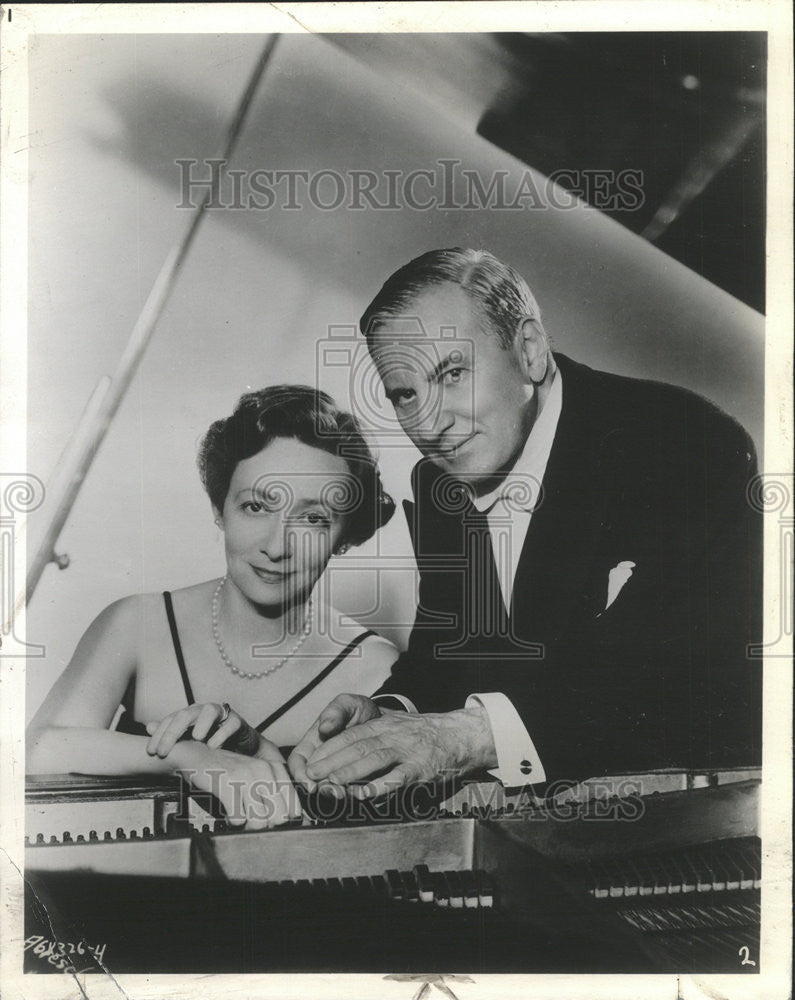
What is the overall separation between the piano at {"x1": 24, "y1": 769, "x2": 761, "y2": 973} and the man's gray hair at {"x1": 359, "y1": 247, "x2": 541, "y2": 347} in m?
1.10

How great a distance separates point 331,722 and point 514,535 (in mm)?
613

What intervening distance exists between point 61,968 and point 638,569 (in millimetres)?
1660

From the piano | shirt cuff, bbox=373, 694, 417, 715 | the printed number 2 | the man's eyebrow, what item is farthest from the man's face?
the printed number 2

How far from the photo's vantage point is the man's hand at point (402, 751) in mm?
2213

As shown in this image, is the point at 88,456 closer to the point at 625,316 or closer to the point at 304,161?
the point at 304,161

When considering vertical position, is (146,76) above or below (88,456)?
above

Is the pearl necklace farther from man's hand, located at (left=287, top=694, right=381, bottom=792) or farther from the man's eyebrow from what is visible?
the man's eyebrow

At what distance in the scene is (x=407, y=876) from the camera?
2.21m

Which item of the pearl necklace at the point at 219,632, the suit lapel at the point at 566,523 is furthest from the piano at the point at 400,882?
the suit lapel at the point at 566,523

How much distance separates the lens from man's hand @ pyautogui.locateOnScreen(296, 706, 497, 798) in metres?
2.21

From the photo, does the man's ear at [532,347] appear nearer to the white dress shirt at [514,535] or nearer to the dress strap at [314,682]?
the white dress shirt at [514,535]

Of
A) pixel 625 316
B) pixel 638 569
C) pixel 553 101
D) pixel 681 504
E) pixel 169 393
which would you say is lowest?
pixel 638 569

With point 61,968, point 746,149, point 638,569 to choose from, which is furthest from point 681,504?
point 61,968

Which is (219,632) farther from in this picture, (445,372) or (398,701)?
(445,372)
